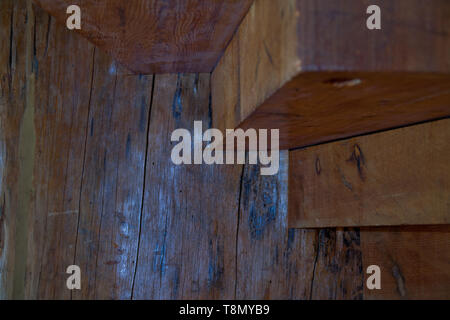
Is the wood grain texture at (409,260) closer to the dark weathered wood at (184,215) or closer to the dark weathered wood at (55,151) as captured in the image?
the dark weathered wood at (184,215)

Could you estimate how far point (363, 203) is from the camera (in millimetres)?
1121

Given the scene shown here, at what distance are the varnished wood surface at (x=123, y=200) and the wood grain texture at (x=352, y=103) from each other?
49cm

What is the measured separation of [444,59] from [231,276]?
0.99 m

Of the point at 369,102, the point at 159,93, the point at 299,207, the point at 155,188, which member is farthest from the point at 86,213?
the point at 369,102

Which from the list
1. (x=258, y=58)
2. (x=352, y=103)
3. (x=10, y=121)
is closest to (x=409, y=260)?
(x=352, y=103)

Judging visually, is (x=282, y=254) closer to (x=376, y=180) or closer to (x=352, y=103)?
(x=376, y=180)

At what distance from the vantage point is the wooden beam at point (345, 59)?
1.87ft

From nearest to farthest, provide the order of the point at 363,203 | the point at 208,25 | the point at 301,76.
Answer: the point at 301,76 → the point at 208,25 → the point at 363,203

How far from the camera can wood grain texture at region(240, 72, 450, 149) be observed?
613 mm

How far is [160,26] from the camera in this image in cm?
97

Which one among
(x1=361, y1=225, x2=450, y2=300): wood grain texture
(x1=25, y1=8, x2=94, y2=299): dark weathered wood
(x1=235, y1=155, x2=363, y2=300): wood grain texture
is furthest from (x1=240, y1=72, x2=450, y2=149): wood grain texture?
(x1=25, y1=8, x2=94, y2=299): dark weathered wood

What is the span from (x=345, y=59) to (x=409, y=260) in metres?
1.06

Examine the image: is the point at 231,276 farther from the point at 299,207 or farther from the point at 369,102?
the point at 369,102

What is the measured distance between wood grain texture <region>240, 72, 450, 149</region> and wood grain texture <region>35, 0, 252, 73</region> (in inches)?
9.2
